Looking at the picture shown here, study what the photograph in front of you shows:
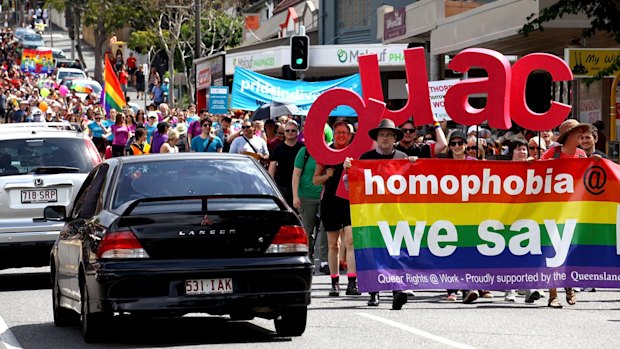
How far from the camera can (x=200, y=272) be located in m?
10.8

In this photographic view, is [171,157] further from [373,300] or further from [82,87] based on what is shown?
[82,87]

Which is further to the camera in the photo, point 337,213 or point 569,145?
point 337,213

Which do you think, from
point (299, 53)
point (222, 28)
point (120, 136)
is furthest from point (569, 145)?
point (222, 28)

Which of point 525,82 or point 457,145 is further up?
point 525,82

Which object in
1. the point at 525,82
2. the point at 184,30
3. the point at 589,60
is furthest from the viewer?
the point at 184,30

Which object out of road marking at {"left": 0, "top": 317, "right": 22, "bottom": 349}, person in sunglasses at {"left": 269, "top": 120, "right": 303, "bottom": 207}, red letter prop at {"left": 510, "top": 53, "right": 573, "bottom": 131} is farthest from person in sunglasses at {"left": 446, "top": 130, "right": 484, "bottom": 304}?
road marking at {"left": 0, "top": 317, "right": 22, "bottom": 349}

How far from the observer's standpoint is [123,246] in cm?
1077

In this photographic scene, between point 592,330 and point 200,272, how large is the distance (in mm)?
3406

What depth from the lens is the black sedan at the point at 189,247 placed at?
35.4 ft

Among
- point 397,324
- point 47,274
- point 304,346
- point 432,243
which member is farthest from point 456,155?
point 47,274

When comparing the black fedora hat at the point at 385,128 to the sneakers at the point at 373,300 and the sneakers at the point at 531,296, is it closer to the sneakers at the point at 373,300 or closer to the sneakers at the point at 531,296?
the sneakers at the point at 373,300

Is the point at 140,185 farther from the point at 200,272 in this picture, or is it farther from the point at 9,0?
the point at 9,0

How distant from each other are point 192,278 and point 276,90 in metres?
19.1

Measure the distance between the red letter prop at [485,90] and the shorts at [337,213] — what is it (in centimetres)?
145
